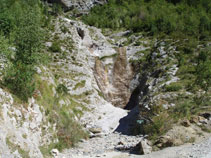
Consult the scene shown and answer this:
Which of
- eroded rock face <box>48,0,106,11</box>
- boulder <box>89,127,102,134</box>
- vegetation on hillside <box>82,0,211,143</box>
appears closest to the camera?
vegetation on hillside <box>82,0,211,143</box>

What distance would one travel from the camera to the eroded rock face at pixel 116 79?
120ft

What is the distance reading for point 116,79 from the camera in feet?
126

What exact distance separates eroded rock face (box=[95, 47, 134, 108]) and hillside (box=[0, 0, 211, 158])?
0.58ft

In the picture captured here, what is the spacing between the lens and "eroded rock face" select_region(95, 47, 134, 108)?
36.4 metres

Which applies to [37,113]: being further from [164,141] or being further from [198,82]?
[198,82]

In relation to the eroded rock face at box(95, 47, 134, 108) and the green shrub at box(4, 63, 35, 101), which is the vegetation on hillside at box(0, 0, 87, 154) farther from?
the eroded rock face at box(95, 47, 134, 108)

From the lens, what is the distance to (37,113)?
15.7m

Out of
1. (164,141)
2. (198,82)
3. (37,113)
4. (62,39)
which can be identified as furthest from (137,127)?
(62,39)

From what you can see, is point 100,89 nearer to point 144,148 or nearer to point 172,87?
point 172,87

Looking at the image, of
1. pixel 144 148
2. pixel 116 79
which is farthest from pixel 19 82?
pixel 116 79

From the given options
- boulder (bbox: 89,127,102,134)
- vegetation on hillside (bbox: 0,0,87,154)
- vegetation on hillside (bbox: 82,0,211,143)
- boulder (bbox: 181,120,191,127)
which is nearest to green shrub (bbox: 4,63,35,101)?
vegetation on hillside (bbox: 0,0,87,154)

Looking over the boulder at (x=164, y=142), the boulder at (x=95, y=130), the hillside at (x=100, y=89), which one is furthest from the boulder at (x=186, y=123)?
the boulder at (x=95, y=130)

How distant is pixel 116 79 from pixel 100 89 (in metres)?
4.63

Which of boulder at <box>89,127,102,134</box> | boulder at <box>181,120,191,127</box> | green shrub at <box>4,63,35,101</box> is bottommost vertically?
boulder at <box>89,127,102,134</box>
